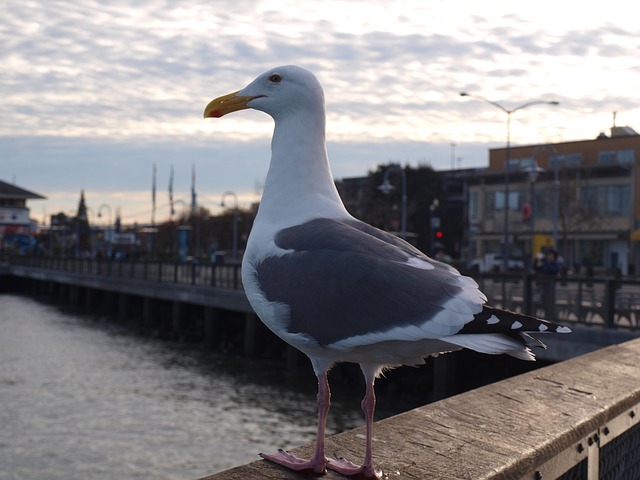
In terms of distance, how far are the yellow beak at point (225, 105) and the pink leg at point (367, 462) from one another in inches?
46.7

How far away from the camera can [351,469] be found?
301 cm

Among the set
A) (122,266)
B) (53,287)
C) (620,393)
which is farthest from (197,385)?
(53,287)

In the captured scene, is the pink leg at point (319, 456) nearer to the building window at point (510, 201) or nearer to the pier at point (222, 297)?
the pier at point (222, 297)

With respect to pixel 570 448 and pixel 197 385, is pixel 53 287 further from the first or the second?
pixel 570 448

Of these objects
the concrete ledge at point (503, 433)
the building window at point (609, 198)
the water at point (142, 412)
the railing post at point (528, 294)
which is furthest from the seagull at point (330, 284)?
the building window at point (609, 198)

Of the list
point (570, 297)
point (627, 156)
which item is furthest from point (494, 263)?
point (570, 297)

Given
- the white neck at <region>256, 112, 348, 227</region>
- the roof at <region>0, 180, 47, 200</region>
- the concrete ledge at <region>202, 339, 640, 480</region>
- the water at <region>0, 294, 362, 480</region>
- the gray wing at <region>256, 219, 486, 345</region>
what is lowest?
the water at <region>0, 294, 362, 480</region>

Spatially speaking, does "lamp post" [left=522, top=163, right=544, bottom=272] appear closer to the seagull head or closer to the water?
the water

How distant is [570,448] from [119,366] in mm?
24353

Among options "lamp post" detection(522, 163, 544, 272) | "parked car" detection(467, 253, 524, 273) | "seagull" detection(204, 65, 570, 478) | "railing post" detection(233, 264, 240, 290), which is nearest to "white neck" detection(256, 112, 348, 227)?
"seagull" detection(204, 65, 570, 478)

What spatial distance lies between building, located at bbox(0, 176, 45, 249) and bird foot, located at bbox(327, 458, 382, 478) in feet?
372

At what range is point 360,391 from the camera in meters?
21.4

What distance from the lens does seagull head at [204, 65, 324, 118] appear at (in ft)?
10.9

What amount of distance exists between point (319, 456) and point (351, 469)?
0.40 ft
